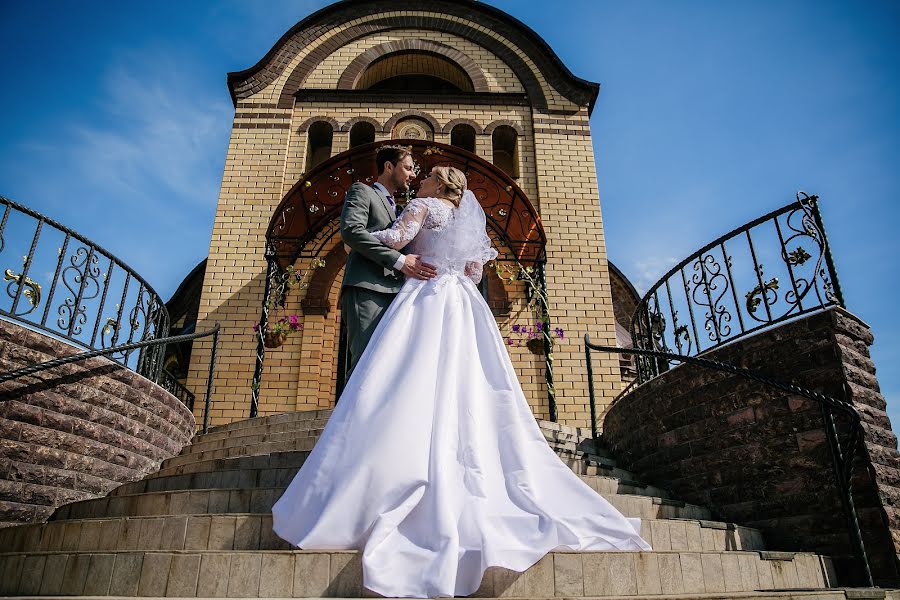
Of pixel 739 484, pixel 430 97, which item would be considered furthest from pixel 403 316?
pixel 430 97

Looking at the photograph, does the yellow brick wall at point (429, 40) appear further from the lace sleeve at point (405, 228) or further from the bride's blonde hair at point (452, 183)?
the lace sleeve at point (405, 228)

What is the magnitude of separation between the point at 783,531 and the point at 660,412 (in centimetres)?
147

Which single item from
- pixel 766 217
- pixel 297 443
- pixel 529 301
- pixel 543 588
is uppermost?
pixel 529 301

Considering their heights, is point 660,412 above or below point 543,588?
above

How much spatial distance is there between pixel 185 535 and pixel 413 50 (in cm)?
1097

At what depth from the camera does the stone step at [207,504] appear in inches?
144

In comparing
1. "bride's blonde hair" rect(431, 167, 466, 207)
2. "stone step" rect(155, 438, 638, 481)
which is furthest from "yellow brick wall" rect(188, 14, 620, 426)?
"bride's blonde hair" rect(431, 167, 466, 207)

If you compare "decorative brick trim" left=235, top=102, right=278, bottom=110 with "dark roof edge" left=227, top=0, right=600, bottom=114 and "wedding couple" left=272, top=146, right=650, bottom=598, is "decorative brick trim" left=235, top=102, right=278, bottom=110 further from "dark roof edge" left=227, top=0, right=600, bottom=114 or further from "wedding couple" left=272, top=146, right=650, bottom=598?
"wedding couple" left=272, top=146, right=650, bottom=598

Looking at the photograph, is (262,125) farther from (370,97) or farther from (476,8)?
(476,8)

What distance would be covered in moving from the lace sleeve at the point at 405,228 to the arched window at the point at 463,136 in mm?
7892

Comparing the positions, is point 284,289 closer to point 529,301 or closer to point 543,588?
point 529,301

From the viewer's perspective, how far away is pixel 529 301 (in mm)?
9500

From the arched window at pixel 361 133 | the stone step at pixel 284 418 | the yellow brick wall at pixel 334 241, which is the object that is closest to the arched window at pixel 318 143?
the yellow brick wall at pixel 334 241

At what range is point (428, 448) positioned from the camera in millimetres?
2748
